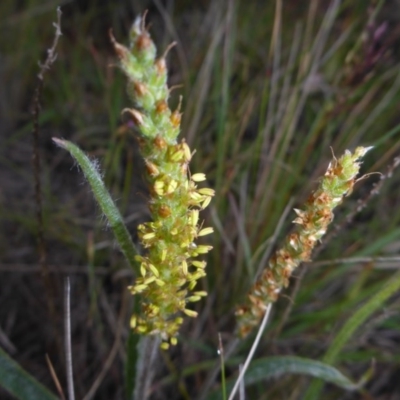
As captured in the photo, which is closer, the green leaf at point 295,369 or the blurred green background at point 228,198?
the green leaf at point 295,369

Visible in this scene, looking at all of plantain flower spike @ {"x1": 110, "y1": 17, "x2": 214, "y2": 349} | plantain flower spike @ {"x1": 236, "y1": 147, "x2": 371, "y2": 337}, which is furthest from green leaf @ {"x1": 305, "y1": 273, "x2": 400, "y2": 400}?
plantain flower spike @ {"x1": 110, "y1": 17, "x2": 214, "y2": 349}

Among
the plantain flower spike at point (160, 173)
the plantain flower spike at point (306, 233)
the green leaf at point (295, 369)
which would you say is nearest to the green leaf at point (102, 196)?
the plantain flower spike at point (160, 173)

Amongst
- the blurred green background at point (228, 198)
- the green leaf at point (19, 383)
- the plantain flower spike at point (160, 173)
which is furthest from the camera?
the blurred green background at point (228, 198)

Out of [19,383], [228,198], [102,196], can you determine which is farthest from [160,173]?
[228,198]

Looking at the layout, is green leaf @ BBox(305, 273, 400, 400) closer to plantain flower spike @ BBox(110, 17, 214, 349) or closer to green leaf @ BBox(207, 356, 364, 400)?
green leaf @ BBox(207, 356, 364, 400)

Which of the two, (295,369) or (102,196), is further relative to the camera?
(295,369)

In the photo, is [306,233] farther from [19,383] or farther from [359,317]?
[19,383]

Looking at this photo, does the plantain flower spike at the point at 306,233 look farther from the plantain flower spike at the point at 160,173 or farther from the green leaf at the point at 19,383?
the green leaf at the point at 19,383

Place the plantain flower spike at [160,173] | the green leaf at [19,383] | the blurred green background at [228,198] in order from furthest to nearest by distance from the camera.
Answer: the blurred green background at [228,198], the green leaf at [19,383], the plantain flower spike at [160,173]
